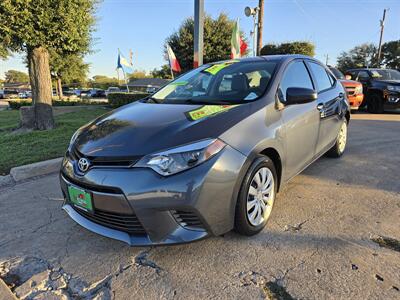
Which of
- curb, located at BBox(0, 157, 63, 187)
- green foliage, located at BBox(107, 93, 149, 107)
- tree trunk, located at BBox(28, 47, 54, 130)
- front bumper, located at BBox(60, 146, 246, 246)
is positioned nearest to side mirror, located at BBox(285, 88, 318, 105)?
front bumper, located at BBox(60, 146, 246, 246)

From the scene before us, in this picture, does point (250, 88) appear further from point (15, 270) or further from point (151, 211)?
point (15, 270)

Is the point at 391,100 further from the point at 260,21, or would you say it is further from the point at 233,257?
the point at 233,257

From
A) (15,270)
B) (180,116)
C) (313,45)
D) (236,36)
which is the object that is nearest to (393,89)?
(236,36)

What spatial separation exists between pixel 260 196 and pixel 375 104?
386 inches

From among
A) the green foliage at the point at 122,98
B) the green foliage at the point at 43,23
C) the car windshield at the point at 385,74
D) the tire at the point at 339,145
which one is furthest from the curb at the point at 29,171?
the car windshield at the point at 385,74

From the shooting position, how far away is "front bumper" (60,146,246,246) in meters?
2.04

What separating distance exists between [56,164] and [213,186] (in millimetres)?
3311

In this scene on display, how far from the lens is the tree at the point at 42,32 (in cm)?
640

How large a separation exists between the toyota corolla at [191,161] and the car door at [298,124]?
0.05 feet

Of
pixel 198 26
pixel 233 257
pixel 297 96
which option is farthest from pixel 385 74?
pixel 233 257

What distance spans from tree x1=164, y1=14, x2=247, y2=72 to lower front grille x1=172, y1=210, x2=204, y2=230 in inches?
786

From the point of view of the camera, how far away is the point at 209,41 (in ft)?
70.0

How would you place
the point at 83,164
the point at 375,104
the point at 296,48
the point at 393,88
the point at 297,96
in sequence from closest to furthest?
the point at 83,164, the point at 297,96, the point at 393,88, the point at 375,104, the point at 296,48

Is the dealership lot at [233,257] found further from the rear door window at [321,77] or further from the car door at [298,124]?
the rear door window at [321,77]
